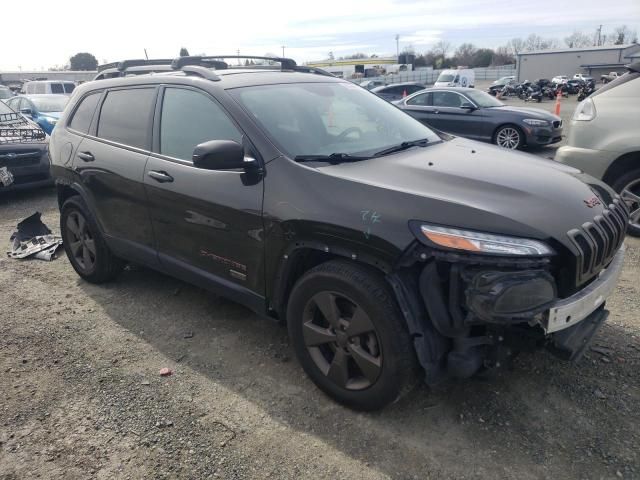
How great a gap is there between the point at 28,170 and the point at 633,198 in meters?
8.13

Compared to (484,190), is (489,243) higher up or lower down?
lower down

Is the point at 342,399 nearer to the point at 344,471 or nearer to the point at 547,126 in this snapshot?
the point at 344,471

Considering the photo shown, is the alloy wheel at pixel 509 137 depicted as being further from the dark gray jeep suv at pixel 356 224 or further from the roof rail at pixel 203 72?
the roof rail at pixel 203 72

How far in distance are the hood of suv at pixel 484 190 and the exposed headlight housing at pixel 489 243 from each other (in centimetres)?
3

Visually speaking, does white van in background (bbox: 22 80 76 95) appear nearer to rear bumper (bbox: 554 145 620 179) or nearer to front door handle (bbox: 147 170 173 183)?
front door handle (bbox: 147 170 173 183)

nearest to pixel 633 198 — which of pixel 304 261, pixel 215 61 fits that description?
pixel 304 261

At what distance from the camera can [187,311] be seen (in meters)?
4.12

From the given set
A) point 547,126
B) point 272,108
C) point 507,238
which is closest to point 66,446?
point 272,108

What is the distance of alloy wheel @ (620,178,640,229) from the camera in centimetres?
516

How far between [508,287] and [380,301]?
0.59 metres

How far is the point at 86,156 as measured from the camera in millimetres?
4223

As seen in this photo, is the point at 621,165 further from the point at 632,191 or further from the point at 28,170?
the point at 28,170

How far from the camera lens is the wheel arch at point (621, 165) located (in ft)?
16.8

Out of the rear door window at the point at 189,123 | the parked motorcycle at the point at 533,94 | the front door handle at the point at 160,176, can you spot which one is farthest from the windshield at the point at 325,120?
the parked motorcycle at the point at 533,94
